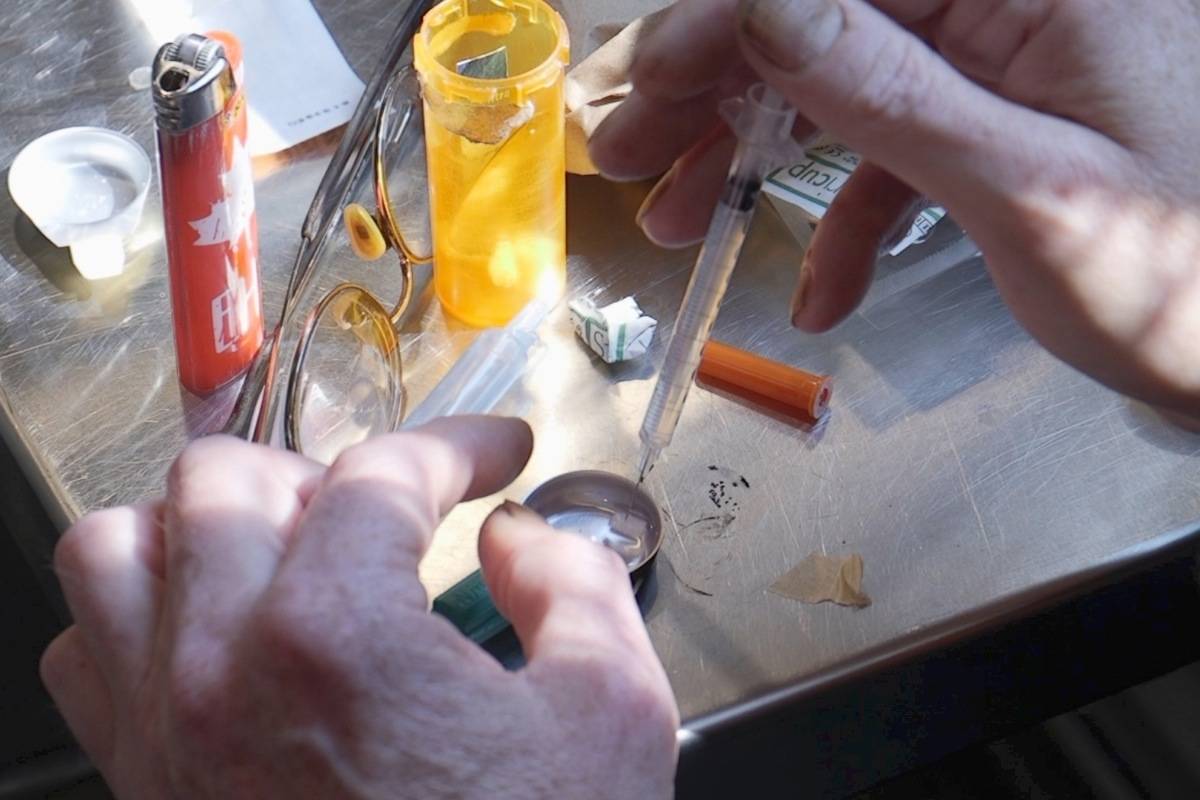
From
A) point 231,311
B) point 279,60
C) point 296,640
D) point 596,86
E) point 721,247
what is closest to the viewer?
point 296,640

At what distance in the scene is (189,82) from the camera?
69cm

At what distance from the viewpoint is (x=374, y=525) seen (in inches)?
19.5

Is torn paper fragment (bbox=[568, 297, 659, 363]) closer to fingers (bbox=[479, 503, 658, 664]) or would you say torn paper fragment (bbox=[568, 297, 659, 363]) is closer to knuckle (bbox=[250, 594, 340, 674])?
fingers (bbox=[479, 503, 658, 664])

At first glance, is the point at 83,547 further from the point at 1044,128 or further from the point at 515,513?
the point at 1044,128

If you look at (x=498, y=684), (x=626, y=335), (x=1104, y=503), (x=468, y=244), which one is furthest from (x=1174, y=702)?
(x=498, y=684)

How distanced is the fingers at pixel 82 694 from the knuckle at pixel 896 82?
393 mm

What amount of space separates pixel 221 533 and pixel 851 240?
0.39 meters

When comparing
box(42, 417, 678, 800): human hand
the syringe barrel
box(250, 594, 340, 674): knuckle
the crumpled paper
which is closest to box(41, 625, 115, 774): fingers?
box(42, 417, 678, 800): human hand

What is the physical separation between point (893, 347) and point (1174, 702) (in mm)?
477

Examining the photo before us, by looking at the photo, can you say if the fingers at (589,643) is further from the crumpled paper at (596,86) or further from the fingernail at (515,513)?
the crumpled paper at (596,86)

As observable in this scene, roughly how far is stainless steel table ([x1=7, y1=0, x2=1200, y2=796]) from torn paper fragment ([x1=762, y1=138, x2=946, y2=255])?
1.3 inches

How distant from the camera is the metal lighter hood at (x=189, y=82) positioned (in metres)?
0.69

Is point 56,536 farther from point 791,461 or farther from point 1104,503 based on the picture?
point 1104,503

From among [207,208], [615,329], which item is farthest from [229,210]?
[615,329]
